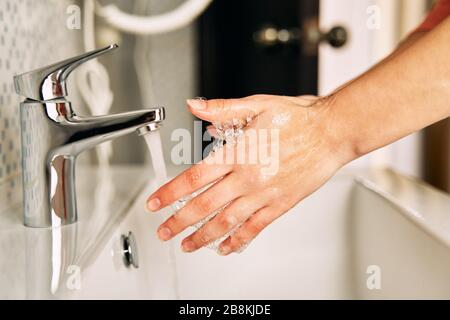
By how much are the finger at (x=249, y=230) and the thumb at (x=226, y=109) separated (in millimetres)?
85

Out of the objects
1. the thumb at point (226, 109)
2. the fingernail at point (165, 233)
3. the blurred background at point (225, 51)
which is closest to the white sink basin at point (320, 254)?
the fingernail at point (165, 233)

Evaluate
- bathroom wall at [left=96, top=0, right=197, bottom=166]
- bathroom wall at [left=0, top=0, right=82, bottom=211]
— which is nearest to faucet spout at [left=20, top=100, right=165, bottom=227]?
bathroom wall at [left=0, top=0, right=82, bottom=211]

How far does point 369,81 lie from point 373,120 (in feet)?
0.10

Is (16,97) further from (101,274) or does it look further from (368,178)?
(368,178)

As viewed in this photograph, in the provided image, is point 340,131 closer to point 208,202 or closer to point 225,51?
point 208,202

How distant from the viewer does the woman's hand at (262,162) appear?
1.63ft

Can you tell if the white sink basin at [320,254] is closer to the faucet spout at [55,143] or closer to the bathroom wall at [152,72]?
the faucet spout at [55,143]

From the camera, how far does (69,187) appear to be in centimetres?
58

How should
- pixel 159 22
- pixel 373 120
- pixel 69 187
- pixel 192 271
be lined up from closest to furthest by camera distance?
1. pixel 373 120
2. pixel 69 187
3. pixel 192 271
4. pixel 159 22

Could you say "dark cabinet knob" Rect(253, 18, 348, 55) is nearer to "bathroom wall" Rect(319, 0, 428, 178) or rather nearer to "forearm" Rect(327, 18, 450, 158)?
"bathroom wall" Rect(319, 0, 428, 178)

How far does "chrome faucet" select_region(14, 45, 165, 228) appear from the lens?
1.73 ft

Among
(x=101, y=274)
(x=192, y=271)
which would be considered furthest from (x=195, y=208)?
(x=192, y=271)

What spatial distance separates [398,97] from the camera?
455 mm

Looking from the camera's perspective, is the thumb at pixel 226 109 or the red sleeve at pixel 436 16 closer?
the thumb at pixel 226 109
